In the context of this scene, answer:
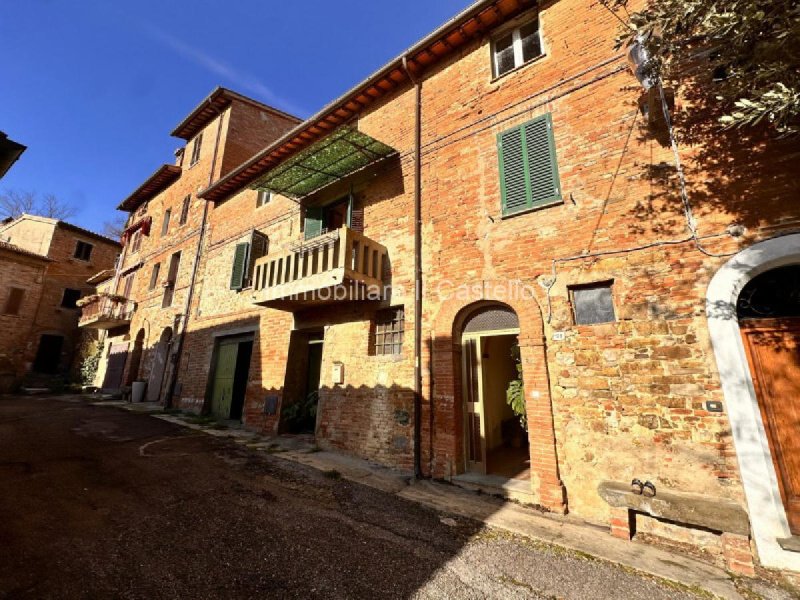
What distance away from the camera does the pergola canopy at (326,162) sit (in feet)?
24.9

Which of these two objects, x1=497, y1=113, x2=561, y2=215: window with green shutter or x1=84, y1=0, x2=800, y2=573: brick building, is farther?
x1=497, y1=113, x2=561, y2=215: window with green shutter

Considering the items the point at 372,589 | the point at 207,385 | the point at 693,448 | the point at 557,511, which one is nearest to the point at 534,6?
the point at 693,448

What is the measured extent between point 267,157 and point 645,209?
10.4 m

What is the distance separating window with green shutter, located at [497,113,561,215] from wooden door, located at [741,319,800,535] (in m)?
3.14

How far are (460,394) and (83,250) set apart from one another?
2981 centimetres

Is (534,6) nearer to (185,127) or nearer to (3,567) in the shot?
(3,567)

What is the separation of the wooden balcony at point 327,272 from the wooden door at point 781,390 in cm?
573

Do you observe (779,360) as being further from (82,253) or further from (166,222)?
(82,253)

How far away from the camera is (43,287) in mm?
21031

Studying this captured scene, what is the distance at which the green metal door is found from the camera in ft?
35.0

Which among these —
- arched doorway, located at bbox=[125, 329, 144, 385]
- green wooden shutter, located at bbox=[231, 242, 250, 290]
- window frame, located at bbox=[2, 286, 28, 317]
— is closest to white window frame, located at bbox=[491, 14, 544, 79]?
→ green wooden shutter, located at bbox=[231, 242, 250, 290]

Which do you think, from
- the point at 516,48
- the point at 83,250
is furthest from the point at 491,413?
the point at 83,250

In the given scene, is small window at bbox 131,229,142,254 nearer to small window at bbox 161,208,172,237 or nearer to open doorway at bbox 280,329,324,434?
small window at bbox 161,208,172,237

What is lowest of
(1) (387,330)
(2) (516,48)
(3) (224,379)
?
(3) (224,379)
